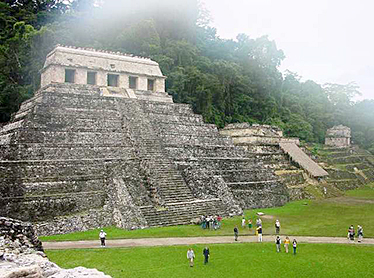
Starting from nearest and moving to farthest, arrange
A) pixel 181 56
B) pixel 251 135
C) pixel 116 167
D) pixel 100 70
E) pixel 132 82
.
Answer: pixel 116 167, pixel 100 70, pixel 132 82, pixel 251 135, pixel 181 56

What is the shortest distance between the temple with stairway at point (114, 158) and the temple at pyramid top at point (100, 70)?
3.1 inches

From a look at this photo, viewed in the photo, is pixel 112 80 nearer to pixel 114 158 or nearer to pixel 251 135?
pixel 114 158

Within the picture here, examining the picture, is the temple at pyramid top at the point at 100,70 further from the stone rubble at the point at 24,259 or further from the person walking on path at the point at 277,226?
the stone rubble at the point at 24,259

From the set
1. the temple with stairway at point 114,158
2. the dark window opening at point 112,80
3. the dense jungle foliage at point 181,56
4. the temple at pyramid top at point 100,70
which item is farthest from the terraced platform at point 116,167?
the dense jungle foliage at point 181,56

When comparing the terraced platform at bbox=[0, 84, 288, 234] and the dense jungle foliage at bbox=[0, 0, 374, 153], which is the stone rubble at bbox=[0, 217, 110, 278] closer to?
the terraced platform at bbox=[0, 84, 288, 234]

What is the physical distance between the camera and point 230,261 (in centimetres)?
1400

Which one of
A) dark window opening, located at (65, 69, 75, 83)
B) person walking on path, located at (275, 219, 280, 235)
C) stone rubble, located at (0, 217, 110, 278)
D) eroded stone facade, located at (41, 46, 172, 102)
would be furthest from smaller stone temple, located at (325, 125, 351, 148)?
stone rubble, located at (0, 217, 110, 278)

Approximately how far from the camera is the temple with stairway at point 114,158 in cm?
1898

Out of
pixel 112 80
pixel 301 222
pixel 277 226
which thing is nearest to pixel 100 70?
pixel 112 80

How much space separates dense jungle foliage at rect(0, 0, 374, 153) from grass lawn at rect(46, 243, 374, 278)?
2764cm

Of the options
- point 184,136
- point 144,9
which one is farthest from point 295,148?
point 144,9

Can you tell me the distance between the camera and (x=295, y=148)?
3925cm

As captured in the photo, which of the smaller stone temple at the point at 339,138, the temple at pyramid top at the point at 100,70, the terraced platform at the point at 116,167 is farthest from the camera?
the smaller stone temple at the point at 339,138

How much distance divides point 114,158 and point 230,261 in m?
10.7
